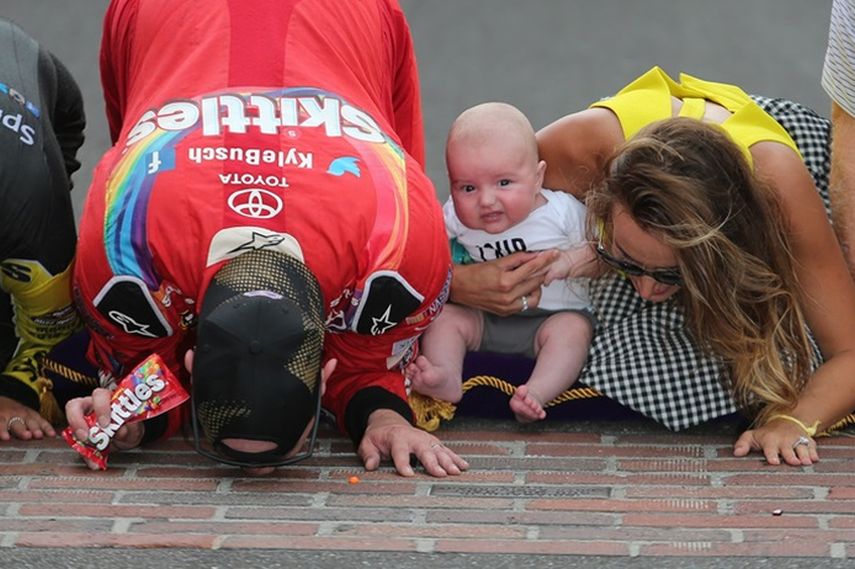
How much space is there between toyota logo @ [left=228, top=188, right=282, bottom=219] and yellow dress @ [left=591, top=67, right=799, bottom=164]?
1.05 m

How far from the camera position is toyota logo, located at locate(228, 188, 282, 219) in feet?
12.5

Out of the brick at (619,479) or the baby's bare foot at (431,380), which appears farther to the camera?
the baby's bare foot at (431,380)

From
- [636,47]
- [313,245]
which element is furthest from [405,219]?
[636,47]

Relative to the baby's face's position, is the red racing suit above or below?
above

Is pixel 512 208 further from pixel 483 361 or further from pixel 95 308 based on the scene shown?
pixel 95 308

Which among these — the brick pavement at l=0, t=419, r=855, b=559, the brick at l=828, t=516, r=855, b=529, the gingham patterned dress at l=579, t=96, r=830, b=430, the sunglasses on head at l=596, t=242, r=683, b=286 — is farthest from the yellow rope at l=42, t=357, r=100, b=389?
the brick at l=828, t=516, r=855, b=529

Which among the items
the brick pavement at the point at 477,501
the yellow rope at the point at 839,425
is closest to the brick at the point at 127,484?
the brick pavement at the point at 477,501

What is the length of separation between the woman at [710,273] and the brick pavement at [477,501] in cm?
13

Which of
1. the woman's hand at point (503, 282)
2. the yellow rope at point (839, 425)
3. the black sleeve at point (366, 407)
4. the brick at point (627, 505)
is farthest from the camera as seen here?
the woman's hand at point (503, 282)

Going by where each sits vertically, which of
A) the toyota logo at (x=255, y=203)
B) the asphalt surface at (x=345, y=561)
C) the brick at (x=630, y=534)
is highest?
the toyota logo at (x=255, y=203)

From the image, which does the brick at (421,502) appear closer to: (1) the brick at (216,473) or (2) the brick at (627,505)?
(2) the brick at (627,505)

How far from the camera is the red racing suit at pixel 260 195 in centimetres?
382

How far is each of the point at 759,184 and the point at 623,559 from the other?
1.11 meters

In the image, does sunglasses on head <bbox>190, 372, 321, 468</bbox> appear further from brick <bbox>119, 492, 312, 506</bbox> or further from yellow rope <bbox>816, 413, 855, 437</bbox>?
yellow rope <bbox>816, 413, 855, 437</bbox>
